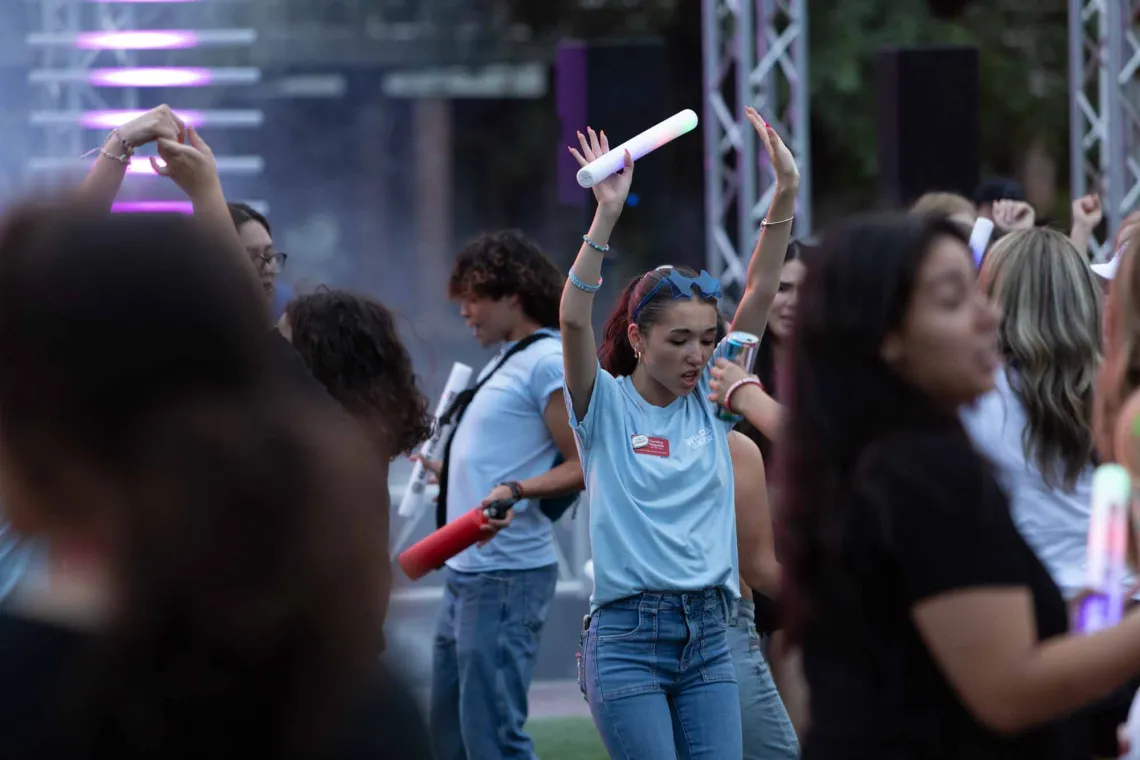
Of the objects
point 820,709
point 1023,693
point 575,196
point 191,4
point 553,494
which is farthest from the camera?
point 191,4

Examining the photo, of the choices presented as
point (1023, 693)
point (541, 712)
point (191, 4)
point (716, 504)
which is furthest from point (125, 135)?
point (191, 4)

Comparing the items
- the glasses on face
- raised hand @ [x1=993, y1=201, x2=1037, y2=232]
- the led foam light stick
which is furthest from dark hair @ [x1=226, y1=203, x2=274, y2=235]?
raised hand @ [x1=993, y1=201, x2=1037, y2=232]

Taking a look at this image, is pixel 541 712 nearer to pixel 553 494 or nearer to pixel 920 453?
pixel 553 494

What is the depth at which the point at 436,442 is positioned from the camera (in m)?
5.01

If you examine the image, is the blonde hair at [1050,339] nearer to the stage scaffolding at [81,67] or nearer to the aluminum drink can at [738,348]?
the aluminum drink can at [738,348]

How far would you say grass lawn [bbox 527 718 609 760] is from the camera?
19.5ft

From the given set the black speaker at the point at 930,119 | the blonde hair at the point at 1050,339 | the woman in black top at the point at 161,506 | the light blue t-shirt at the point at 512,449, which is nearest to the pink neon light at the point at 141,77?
the black speaker at the point at 930,119

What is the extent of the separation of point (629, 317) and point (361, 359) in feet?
2.34

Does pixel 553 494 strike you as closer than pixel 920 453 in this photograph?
No

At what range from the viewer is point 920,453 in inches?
67.3

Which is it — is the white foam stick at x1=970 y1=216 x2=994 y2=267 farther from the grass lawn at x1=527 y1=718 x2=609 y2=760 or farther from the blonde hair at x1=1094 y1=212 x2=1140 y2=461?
the blonde hair at x1=1094 y1=212 x2=1140 y2=461

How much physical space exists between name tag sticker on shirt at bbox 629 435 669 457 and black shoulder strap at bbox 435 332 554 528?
124 centimetres

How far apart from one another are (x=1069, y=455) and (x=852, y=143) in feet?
46.6

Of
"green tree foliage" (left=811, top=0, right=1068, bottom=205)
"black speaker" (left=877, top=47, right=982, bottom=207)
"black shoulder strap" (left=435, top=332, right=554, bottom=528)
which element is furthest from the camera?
"green tree foliage" (left=811, top=0, right=1068, bottom=205)
